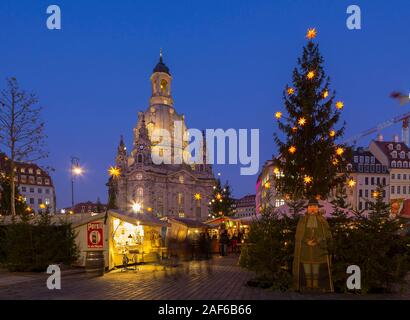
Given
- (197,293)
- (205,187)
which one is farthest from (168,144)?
(197,293)

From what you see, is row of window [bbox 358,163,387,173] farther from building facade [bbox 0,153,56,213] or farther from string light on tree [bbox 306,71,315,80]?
building facade [bbox 0,153,56,213]

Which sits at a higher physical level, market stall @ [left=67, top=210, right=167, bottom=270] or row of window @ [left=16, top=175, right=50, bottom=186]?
row of window @ [left=16, top=175, right=50, bottom=186]

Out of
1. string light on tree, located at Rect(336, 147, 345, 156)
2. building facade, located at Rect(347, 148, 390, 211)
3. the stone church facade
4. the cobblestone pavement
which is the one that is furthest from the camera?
the stone church facade

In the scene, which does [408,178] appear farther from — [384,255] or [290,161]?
[384,255]

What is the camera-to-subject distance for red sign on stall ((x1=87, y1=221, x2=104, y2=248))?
1895cm

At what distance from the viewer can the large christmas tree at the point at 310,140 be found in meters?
21.7

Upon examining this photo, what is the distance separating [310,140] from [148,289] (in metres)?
13.0

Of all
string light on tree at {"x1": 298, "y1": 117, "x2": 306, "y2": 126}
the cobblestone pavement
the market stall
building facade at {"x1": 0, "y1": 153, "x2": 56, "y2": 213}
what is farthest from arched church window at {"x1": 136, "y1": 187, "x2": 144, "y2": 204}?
the cobblestone pavement

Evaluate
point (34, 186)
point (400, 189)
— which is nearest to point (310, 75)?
point (400, 189)

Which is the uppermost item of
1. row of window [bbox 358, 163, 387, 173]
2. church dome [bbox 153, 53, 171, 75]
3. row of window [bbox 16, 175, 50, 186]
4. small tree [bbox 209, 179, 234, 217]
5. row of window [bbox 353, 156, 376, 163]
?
church dome [bbox 153, 53, 171, 75]

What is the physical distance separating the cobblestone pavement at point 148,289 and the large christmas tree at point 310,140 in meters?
7.25

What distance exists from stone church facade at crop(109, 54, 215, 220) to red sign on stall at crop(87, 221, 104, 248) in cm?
7974

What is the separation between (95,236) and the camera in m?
19.0
